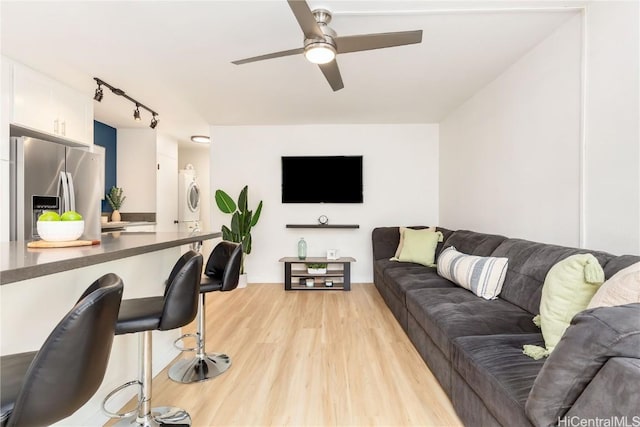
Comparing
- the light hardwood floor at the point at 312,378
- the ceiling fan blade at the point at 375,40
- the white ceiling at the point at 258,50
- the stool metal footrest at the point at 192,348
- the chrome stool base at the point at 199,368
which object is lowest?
the light hardwood floor at the point at 312,378

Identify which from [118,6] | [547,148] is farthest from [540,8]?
[118,6]

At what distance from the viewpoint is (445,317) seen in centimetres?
195

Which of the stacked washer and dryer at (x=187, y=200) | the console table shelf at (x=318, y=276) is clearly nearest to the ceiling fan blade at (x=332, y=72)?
the console table shelf at (x=318, y=276)

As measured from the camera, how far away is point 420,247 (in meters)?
3.88

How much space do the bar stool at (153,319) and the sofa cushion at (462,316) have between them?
→ 139cm

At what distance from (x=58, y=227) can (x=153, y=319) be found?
66 centimetres

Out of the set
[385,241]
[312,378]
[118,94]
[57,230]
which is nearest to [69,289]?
[57,230]

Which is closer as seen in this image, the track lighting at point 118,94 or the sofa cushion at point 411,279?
the sofa cushion at point 411,279

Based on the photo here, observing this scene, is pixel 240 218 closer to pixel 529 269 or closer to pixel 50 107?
pixel 50 107

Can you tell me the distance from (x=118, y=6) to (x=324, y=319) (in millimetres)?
3033

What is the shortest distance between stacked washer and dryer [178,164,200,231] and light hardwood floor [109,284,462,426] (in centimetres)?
328

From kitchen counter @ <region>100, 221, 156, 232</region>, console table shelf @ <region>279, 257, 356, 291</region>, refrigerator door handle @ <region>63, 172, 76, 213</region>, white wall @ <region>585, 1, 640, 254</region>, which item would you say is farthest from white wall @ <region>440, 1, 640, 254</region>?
kitchen counter @ <region>100, 221, 156, 232</region>

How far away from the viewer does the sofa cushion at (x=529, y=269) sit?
6.34 feet

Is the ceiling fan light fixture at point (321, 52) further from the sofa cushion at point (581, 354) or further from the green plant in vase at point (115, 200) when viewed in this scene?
the green plant in vase at point (115, 200)
